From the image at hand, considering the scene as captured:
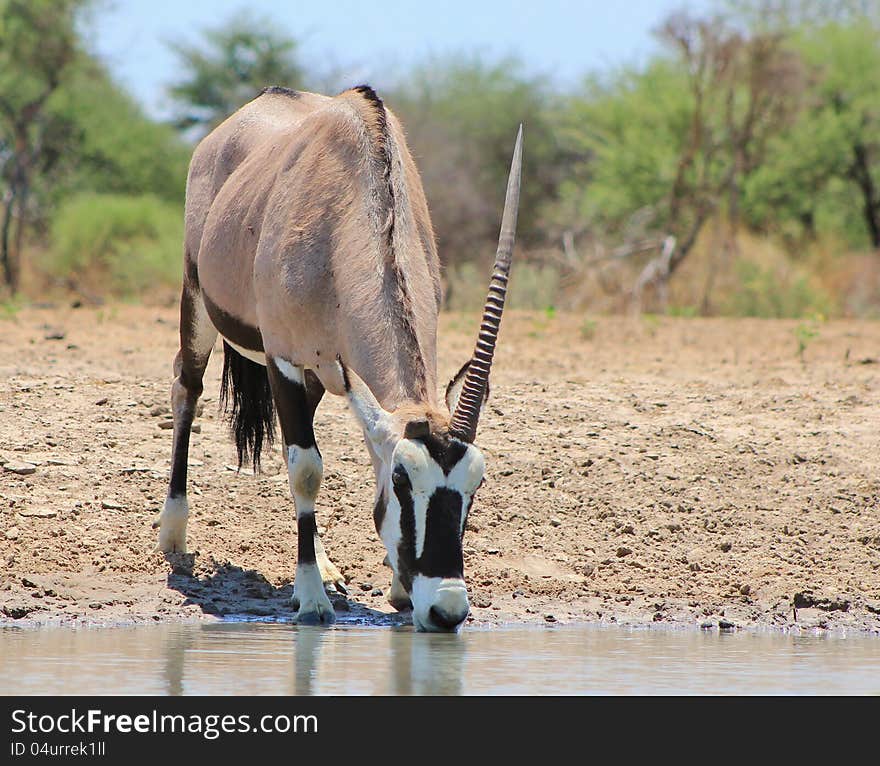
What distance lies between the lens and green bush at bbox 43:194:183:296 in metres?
20.0

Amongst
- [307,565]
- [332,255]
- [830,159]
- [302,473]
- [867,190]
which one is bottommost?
[307,565]

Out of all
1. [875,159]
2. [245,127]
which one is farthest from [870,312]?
[245,127]

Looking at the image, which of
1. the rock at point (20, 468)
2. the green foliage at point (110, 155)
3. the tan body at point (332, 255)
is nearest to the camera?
the tan body at point (332, 255)

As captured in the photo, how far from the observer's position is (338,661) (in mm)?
5066

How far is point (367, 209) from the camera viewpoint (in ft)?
19.2

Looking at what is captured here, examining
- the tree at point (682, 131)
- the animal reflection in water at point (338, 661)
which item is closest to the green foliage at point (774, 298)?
the tree at point (682, 131)

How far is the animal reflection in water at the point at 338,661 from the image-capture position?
4.57 meters

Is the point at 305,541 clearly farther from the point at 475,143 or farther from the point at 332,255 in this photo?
the point at 475,143

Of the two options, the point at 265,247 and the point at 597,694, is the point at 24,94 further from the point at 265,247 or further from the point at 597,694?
the point at 597,694

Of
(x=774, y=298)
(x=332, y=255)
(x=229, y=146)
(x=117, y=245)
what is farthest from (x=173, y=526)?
(x=117, y=245)

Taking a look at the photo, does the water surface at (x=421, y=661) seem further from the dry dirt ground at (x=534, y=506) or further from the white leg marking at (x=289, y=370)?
the white leg marking at (x=289, y=370)

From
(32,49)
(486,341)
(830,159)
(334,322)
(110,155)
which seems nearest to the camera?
(486,341)

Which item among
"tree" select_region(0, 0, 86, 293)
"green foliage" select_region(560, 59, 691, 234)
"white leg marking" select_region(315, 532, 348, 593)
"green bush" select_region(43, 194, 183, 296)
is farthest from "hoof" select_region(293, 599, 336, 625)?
"green foliage" select_region(560, 59, 691, 234)

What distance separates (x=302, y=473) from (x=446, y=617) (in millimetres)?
1353
